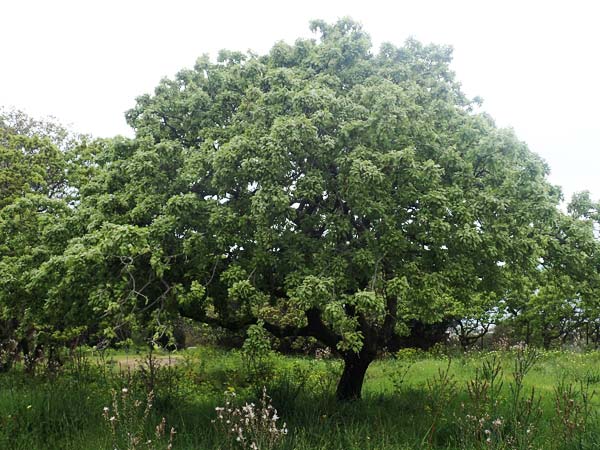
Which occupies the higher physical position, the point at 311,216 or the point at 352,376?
the point at 311,216

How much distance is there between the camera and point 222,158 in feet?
28.0

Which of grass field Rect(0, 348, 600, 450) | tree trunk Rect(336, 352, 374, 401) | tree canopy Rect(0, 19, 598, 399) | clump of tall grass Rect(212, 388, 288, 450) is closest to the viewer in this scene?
clump of tall grass Rect(212, 388, 288, 450)

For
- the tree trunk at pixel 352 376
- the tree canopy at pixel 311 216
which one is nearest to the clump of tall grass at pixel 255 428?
the tree canopy at pixel 311 216

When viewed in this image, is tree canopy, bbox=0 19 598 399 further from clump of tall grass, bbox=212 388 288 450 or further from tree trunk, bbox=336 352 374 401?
clump of tall grass, bbox=212 388 288 450

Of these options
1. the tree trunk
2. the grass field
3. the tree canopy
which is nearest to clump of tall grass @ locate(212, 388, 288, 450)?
the grass field

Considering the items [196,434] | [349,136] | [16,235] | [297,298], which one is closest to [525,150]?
[349,136]

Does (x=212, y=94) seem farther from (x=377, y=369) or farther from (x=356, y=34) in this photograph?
(x=377, y=369)

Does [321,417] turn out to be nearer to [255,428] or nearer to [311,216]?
[311,216]

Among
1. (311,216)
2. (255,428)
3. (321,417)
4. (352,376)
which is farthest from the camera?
(352,376)

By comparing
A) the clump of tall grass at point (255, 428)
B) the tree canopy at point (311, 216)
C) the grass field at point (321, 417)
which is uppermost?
the tree canopy at point (311, 216)

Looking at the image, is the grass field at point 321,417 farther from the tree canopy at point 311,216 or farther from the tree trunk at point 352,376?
the tree canopy at point 311,216

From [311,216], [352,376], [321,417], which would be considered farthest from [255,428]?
[352,376]

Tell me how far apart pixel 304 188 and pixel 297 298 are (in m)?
1.99

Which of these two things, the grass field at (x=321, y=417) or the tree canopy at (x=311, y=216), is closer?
the grass field at (x=321, y=417)
